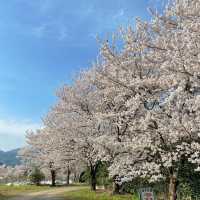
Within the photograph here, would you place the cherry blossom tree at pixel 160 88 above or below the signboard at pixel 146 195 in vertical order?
above

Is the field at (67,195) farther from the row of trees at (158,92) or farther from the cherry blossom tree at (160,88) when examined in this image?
the cherry blossom tree at (160,88)

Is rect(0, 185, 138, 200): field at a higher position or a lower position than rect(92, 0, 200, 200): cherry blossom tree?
lower

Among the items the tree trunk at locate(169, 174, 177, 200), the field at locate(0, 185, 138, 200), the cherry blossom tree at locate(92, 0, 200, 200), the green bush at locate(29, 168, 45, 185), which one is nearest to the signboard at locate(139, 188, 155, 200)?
the cherry blossom tree at locate(92, 0, 200, 200)

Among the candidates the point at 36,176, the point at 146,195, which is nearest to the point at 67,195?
the point at 146,195

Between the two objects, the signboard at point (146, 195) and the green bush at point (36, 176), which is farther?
the green bush at point (36, 176)

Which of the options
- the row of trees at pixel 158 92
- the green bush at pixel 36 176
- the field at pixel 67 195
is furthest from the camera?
the green bush at pixel 36 176

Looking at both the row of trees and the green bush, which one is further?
the green bush

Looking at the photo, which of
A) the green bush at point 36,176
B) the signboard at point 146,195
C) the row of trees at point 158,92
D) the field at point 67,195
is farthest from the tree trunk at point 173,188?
the green bush at point 36,176

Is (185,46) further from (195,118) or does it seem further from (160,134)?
(160,134)

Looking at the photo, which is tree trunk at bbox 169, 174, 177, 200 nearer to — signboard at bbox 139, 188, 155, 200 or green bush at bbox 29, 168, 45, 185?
signboard at bbox 139, 188, 155, 200

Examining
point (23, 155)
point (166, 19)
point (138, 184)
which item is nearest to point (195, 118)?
point (166, 19)

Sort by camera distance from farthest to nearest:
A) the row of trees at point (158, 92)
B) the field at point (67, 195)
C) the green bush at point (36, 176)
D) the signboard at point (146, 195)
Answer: the green bush at point (36, 176) → the field at point (67, 195) → the row of trees at point (158, 92) → the signboard at point (146, 195)

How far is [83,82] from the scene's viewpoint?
3788 centimetres

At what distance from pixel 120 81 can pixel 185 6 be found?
463cm
